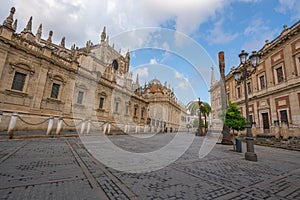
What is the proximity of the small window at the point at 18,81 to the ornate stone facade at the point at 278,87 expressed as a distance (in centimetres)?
2508

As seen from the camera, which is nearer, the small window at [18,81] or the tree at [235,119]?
the tree at [235,119]

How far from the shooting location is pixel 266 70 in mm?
20828

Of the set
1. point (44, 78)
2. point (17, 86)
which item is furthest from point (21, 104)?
point (44, 78)

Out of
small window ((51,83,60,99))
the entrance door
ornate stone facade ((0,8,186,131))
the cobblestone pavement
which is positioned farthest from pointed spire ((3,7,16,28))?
the entrance door

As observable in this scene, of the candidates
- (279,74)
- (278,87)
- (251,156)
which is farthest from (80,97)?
(279,74)

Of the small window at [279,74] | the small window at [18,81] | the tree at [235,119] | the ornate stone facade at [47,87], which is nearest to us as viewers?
the tree at [235,119]

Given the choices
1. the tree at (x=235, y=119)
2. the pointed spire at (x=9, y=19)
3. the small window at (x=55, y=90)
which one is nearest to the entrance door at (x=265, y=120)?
the tree at (x=235, y=119)

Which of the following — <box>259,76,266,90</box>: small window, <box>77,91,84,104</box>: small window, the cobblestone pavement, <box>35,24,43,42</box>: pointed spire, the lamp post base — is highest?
<box>35,24,43,42</box>: pointed spire

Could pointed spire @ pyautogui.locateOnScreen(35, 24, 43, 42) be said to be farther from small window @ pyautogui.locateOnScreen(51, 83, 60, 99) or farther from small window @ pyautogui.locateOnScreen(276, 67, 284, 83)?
small window @ pyautogui.locateOnScreen(276, 67, 284, 83)

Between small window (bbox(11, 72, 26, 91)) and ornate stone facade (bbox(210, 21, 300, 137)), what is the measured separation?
82.3 feet

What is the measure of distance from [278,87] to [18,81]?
2912cm

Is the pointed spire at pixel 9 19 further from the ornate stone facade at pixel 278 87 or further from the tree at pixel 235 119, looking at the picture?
the ornate stone facade at pixel 278 87

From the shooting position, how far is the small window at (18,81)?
12.8m

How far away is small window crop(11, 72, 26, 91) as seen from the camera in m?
12.8
